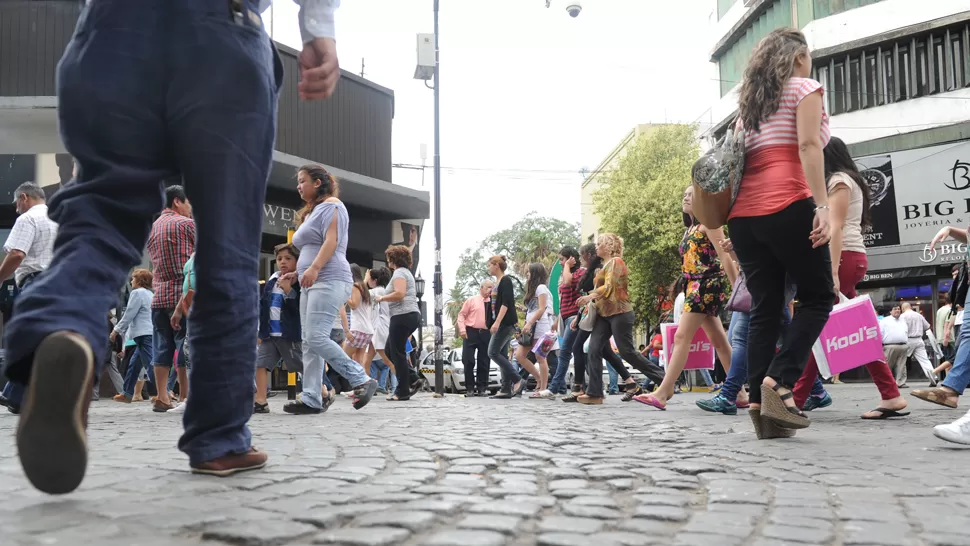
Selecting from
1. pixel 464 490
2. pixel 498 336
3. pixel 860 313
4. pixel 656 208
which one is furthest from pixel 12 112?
pixel 656 208

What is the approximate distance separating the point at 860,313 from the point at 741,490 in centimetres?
375

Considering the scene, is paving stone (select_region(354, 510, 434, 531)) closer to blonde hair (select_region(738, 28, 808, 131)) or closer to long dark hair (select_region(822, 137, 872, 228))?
blonde hair (select_region(738, 28, 808, 131))

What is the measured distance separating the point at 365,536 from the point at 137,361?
10.3 m

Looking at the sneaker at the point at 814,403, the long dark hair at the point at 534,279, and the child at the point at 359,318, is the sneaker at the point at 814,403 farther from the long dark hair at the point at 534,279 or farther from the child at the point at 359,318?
the child at the point at 359,318

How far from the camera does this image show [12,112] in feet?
49.3

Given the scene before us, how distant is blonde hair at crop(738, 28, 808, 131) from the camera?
4477 mm

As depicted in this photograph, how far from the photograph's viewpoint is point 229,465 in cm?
265

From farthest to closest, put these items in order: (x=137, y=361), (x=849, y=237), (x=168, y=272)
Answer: (x=137, y=361) → (x=168, y=272) → (x=849, y=237)

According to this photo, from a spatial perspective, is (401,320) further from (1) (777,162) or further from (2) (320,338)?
(1) (777,162)

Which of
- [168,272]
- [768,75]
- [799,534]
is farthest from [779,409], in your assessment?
[168,272]

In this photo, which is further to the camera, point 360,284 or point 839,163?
point 360,284

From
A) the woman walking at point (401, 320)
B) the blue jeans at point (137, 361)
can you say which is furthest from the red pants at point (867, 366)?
the blue jeans at point (137, 361)

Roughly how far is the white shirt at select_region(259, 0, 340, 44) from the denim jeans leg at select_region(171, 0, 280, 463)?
0.76 ft

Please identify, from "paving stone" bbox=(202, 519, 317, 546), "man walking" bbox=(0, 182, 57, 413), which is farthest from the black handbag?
"man walking" bbox=(0, 182, 57, 413)
